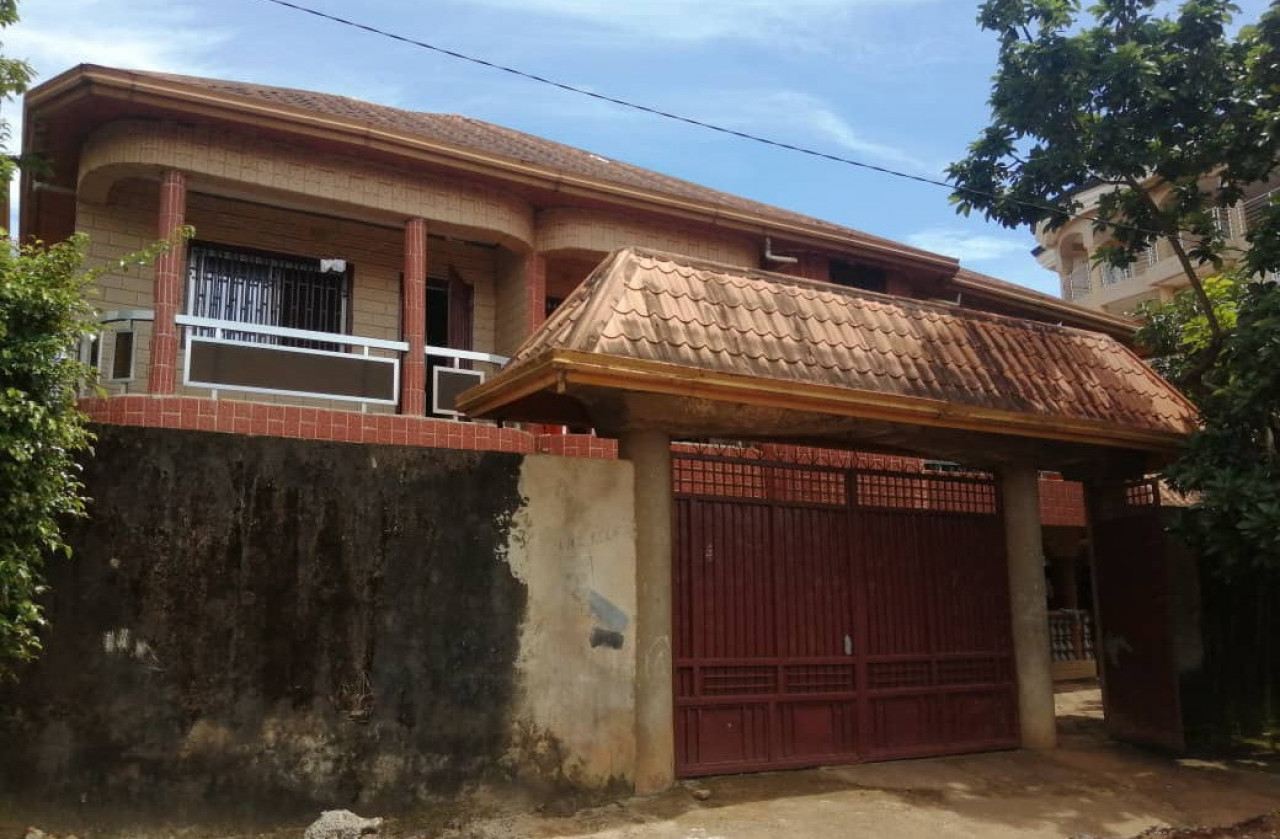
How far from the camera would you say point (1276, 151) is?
9.03 m

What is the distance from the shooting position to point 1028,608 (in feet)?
26.7

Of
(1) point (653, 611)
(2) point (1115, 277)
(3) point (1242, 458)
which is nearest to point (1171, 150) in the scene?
(3) point (1242, 458)

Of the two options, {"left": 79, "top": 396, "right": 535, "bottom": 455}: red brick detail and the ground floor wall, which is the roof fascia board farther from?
{"left": 79, "top": 396, "right": 535, "bottom": 455}: red brick detail

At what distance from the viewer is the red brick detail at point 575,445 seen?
9406 mm

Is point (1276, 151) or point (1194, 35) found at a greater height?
point (1194, 35)

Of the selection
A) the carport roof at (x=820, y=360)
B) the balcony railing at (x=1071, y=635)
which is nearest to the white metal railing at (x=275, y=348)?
the carport roof at (x=820, y=360)

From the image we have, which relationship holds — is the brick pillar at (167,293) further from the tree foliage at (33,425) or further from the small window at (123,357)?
the tree foliage at (33,425)

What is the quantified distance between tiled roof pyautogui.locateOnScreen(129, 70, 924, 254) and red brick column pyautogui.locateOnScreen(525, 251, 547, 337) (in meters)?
1.02

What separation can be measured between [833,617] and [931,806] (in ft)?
4.81

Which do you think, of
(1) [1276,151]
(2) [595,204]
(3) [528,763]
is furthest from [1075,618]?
(3) [528,763]

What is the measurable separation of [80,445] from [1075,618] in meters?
13.0

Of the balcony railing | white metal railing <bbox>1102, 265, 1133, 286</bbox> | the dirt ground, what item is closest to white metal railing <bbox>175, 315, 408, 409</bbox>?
the dirt ground

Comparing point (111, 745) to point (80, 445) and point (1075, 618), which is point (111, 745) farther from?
point (1075, 618)

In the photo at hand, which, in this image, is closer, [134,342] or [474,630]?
[474,630]
